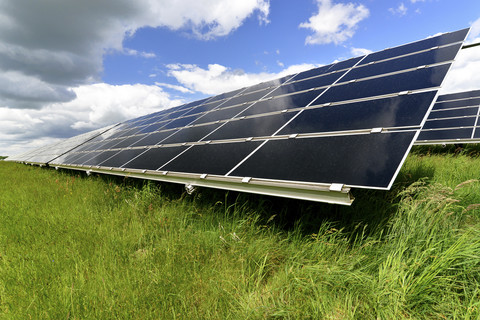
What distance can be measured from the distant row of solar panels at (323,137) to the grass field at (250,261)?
0.78 meters

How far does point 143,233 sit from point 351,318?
10.1ft

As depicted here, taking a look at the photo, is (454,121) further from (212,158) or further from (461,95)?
(212,158)

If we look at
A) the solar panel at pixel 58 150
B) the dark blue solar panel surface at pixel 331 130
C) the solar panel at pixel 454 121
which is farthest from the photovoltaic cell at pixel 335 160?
the solar panel at pixel 58 150

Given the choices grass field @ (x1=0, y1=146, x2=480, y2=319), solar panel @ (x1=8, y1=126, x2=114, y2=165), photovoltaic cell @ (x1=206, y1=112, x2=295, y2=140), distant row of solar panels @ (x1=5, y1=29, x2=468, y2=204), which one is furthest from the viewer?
solar panel @ (x1=8, y1=126, x2=114, y2=165)

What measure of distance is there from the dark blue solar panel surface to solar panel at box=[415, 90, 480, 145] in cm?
546

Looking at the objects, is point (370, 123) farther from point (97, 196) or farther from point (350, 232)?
point (97, 196)

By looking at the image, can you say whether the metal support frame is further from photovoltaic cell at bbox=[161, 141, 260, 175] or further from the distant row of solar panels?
photovoltaic cell at bbox=[161, 141, 260, 175]

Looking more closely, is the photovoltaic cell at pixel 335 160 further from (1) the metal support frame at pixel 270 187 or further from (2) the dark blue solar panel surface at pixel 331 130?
(1) the metal support frame at pixel 270 187

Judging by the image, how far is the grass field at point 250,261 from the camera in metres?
2.10

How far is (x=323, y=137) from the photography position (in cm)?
340

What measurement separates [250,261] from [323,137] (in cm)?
203

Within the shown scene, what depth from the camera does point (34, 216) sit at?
15.5ft

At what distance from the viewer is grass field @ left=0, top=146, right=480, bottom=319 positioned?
2.10 metres

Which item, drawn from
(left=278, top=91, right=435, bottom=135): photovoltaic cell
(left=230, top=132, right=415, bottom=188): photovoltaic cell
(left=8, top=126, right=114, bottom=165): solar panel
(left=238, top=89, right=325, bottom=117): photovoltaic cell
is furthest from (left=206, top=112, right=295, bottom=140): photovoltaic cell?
(left=8, top=126, right=114, bottom=165): solar panel
